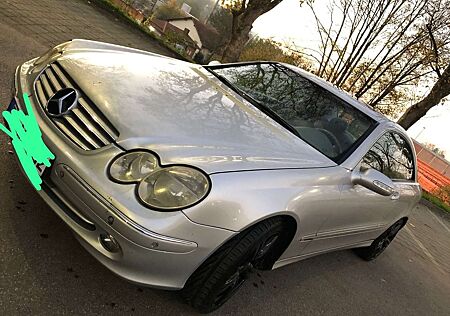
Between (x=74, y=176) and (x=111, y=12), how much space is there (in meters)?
8.74

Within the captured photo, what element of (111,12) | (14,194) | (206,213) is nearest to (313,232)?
(206,213)

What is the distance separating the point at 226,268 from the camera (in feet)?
6.66

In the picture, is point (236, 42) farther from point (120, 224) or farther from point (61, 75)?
point (120, 224)

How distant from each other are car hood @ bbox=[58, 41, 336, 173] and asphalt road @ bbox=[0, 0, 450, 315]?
77 cm

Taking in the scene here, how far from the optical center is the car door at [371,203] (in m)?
2.77

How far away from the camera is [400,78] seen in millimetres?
13523

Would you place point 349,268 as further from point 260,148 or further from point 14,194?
point 14,194

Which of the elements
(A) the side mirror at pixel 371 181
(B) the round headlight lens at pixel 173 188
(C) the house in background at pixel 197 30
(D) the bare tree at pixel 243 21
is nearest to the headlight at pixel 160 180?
(B) the round headlight lens at pixel 173 188

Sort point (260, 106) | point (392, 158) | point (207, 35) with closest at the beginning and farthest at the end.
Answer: point (260, 106) → point (392, 158) → point (207, 35)

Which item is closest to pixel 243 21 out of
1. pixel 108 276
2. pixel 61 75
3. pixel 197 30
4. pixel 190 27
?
pixel 61 75

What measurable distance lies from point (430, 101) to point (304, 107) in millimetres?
10586

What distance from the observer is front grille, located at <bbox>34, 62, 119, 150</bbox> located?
1.97m

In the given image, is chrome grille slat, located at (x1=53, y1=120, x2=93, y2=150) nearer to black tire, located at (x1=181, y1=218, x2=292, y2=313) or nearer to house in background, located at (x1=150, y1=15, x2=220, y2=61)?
black tire, located at (x1=181, y1=218, x2=292, y2=313)

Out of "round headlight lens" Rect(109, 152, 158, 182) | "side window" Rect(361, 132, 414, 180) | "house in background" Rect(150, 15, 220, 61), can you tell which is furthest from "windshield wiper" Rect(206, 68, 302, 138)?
"house in background" Rect(150, 15, 220, 61)
